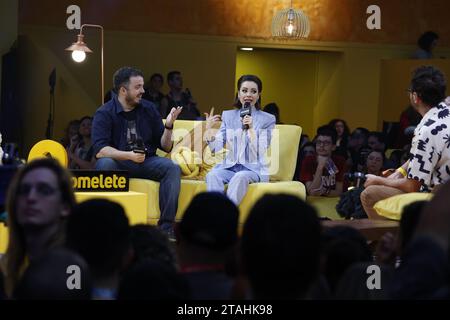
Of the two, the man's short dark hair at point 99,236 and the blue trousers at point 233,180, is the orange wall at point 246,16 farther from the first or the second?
the man's short dark hair at point 99,236

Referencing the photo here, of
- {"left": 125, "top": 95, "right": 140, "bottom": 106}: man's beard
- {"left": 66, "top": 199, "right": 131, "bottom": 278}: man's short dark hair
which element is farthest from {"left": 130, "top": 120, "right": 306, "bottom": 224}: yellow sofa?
{"left": 66, "top": 199, "right": 131, "bottom": 278}: man's short dark hair

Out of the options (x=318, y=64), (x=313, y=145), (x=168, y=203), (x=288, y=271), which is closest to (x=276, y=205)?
(x=288, y=271)

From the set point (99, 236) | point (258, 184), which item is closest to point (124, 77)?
point (258, 184)

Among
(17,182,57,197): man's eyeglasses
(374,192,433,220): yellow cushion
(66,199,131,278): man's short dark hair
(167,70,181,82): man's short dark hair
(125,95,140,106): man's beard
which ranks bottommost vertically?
(374,192,433,220): yellow cushion

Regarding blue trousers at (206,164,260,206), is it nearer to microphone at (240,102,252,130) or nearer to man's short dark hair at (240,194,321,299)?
microphone at (240,102,252,130)

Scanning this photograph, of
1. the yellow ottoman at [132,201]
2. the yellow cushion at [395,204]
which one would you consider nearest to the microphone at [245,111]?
the yellow ottoman at [132,201]

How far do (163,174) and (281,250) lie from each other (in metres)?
4.73

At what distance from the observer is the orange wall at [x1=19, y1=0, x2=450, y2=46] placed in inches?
468

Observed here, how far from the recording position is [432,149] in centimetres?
623

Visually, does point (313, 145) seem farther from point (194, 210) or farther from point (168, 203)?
point (194, 210)

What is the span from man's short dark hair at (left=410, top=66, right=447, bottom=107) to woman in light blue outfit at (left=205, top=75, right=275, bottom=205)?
1.61 metres

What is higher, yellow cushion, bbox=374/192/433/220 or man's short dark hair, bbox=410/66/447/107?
man's short dark hair, bbox=410/66/447/107

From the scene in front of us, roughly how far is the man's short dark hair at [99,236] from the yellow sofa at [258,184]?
419 cm
